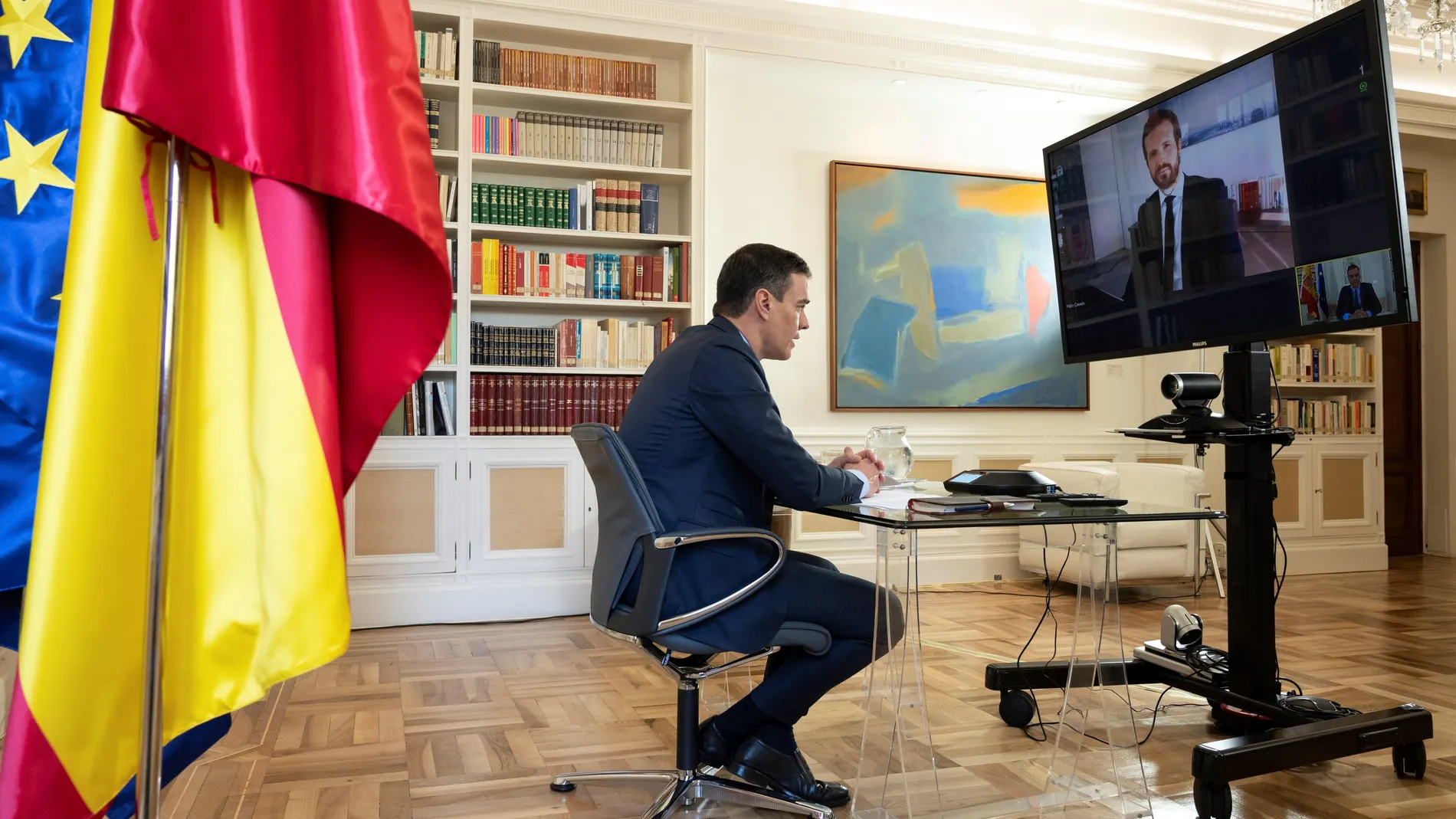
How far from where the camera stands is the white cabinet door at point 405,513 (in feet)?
13.7

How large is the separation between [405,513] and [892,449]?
8.73 ft

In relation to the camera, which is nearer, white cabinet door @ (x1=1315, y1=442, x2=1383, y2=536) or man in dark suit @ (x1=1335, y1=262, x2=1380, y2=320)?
man in dark suit @ (x1=1335, y1=262, x2=1380, y2=320)

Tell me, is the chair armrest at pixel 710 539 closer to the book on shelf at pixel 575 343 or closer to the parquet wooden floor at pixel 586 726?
the parquet wooden floor at pixel 586 726

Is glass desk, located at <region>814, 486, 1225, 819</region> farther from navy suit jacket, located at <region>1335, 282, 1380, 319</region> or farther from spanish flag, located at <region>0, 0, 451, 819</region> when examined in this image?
spanish flag, located at <region>0, 0, 451, 819</region>

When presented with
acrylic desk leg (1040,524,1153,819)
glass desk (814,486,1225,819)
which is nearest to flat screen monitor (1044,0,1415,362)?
glass desk (814,486,1225,819)

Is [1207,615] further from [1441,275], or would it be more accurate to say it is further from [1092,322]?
[1441,275]

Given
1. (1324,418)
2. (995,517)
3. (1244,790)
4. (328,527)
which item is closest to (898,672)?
(995,517)

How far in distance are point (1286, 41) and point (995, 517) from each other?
1.35 m

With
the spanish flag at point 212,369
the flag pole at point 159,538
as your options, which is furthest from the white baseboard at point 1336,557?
the flag pole at point 159,538

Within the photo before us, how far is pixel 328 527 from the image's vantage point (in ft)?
3.20

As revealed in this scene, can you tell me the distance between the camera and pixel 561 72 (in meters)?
4.57

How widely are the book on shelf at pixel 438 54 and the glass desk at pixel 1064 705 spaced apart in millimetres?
3122

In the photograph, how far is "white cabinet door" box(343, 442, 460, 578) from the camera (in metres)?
4.19

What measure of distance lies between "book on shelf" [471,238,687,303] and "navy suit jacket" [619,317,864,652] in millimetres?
2462
